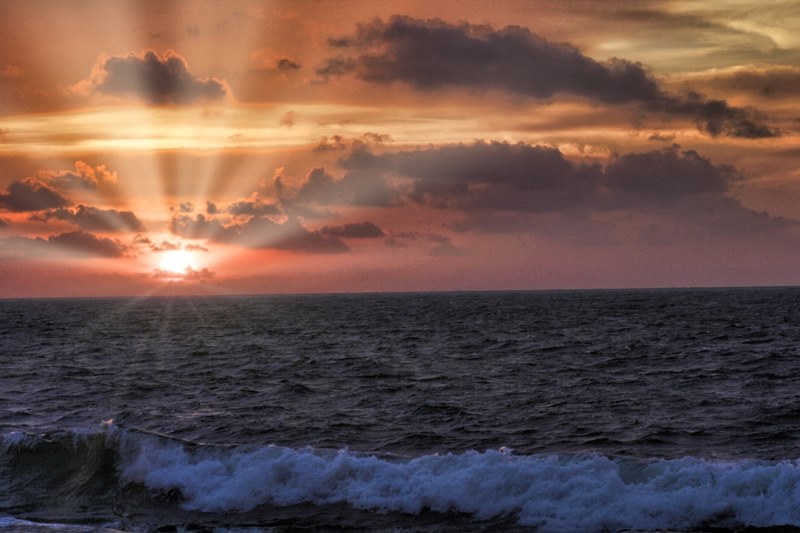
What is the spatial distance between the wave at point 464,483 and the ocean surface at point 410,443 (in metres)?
0.05

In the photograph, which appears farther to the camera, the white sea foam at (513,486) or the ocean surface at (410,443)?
the ocean surface at (410,443)

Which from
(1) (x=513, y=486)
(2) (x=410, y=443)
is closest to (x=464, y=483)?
(1) (x=513, y=486)

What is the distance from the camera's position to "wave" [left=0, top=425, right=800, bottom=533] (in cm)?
1928

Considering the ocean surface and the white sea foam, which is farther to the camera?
the ocean surface

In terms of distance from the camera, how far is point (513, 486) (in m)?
20.9

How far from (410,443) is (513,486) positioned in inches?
239

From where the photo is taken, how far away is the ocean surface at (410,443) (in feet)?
65.2

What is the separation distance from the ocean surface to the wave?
0.05 meters

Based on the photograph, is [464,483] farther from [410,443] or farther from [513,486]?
[410,443]

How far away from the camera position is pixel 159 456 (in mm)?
25078

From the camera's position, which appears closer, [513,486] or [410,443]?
[513,486]

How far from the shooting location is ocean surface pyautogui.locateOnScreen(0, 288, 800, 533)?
782 inches

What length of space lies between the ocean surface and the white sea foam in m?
0.05

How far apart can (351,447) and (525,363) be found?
23.7m
